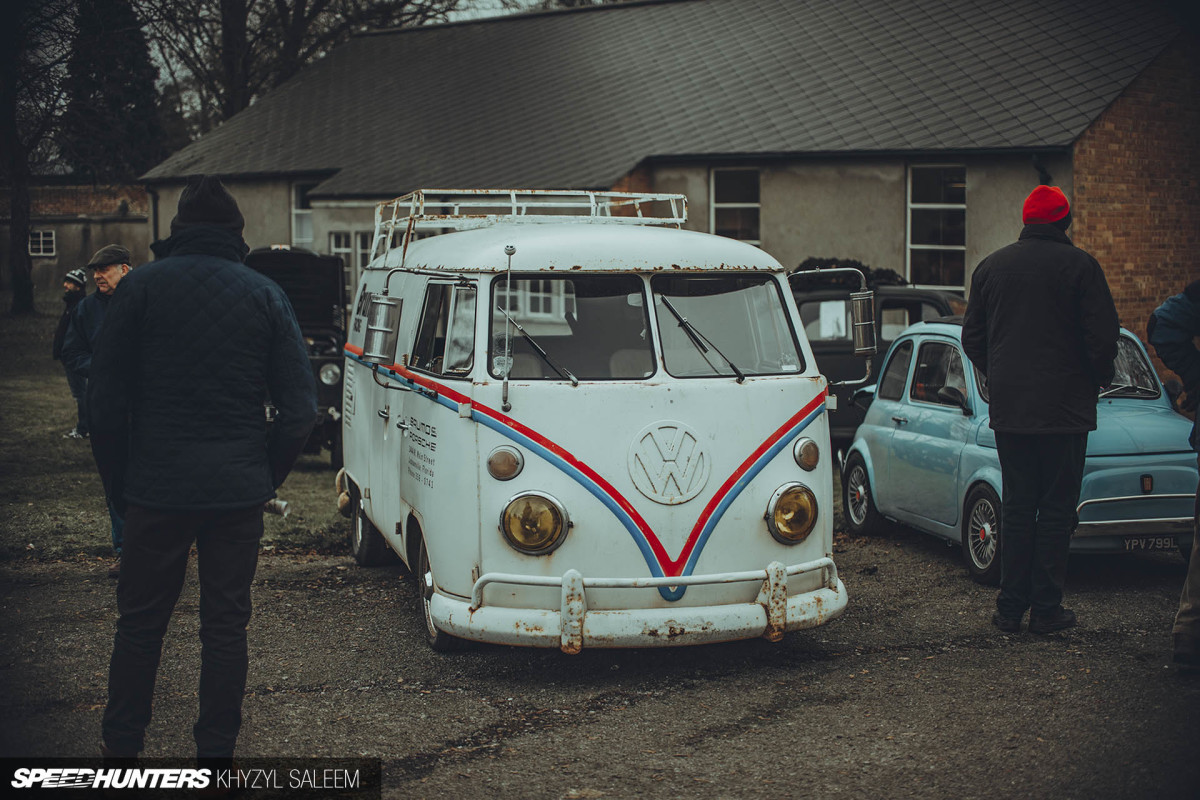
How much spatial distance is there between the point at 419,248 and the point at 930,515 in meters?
3.85

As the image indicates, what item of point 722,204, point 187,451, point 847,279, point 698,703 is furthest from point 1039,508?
point 722,204

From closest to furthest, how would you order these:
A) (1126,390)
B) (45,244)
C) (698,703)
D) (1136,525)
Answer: (698,703), (1136,525), (1126,390), (45,244)

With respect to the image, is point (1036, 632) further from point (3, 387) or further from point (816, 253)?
point (3, 387)

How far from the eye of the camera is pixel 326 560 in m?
9.20

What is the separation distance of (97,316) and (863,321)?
5019 mm

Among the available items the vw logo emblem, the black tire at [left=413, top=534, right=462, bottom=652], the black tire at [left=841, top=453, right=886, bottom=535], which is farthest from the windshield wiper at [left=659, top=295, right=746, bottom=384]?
the black tire at [left=841, top=453, right=886, bottom=535]

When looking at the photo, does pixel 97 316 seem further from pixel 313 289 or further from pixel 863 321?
pixel 313 289

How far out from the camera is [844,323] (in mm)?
14078

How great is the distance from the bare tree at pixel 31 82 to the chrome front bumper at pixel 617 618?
22.8 feet

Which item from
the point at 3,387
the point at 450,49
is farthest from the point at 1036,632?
the point at 450,49

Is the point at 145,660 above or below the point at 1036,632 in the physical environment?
above

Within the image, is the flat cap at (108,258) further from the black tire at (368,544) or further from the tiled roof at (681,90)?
the tiled roof at (681,90)

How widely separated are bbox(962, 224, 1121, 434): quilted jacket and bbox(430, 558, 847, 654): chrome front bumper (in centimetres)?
160

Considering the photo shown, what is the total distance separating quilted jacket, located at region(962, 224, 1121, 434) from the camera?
21.2 ft
